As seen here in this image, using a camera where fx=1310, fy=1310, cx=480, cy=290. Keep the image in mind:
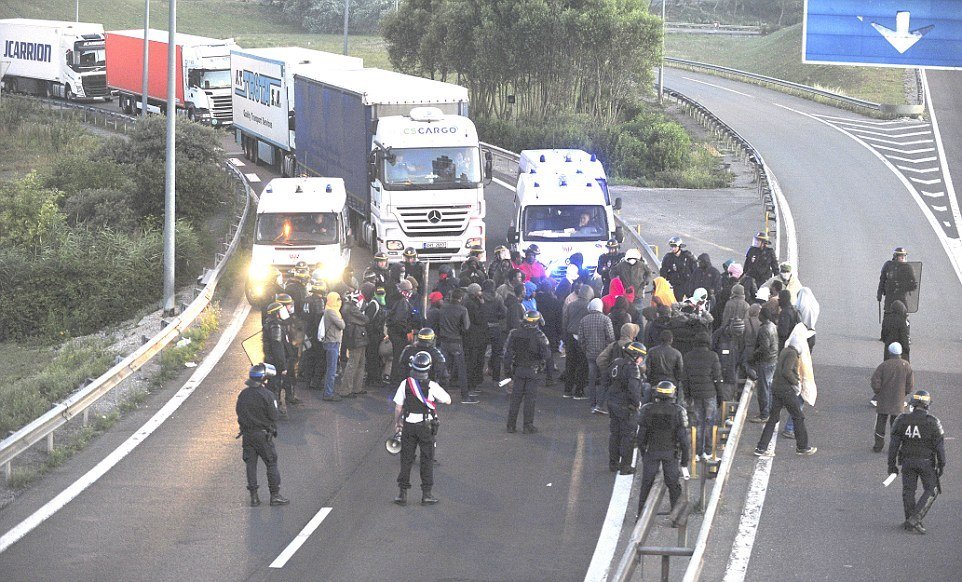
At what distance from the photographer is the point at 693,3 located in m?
130

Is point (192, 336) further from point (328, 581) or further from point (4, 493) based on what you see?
point (328, 581)

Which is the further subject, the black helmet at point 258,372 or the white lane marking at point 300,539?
the black helmet at point 258,372

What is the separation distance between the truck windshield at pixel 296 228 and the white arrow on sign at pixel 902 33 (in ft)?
43.6

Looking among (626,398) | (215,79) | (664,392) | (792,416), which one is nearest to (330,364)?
(626,398)

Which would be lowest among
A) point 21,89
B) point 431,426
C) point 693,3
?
point 431,426

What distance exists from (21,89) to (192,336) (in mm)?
52674

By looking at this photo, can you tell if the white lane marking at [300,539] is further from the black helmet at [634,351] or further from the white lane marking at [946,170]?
the white lane marking at [946,170]

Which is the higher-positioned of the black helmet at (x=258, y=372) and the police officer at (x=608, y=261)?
the police officer at (x=608, y=261)

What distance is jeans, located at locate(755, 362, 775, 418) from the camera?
17.2 meters

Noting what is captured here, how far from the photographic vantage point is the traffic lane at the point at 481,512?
12680 mm

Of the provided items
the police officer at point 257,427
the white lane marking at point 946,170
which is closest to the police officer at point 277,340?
the police officer at point 257,427

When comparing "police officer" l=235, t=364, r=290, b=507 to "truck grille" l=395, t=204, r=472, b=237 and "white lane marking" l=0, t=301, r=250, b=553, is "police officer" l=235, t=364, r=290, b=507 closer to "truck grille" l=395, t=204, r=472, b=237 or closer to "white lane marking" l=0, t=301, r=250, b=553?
"white lane marking" l=0, t=301, r=250, b=553

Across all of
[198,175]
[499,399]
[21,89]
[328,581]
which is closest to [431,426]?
[328,581]

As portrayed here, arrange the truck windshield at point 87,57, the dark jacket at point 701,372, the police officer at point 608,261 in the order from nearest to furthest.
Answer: the dark jacket at point 701,372
the police officer at point 608,261
the truck windshield at point 87,57
